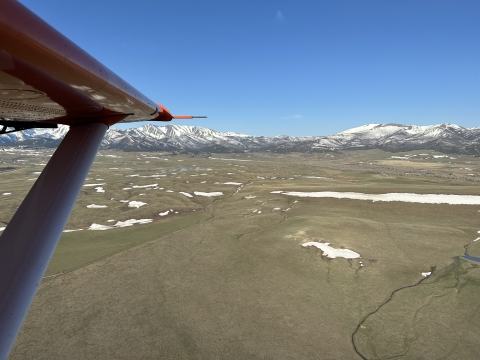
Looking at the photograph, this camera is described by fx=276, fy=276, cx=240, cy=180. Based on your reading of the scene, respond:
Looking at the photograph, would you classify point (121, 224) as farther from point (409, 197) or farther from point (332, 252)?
point (409, 197)

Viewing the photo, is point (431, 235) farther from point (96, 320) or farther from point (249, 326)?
point (96, 320)

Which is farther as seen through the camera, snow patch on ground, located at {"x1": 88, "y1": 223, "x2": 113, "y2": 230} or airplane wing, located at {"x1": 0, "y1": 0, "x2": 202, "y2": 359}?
snow patch on ground, located at {"x1": 88, "y1": 223, "x2": 113, "y2": 230}

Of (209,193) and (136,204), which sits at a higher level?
(209,193)

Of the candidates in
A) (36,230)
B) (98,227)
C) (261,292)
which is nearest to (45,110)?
(36,230)

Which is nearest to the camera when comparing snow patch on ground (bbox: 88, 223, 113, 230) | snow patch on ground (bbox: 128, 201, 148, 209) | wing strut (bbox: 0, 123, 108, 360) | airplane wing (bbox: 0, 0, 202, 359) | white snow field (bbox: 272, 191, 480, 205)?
airplane wing (bbox: 0, 0, 202, 359)

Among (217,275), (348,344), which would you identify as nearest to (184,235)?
(217,275)

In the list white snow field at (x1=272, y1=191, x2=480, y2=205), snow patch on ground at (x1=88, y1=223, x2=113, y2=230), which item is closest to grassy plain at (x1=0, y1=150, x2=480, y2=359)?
snow patch on ground at (x1=88, y1=223, x2=113, y2=230)

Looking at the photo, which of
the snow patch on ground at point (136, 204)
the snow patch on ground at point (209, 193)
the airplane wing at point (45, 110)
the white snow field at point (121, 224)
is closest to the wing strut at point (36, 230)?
the airplane wing at point (45, 110)

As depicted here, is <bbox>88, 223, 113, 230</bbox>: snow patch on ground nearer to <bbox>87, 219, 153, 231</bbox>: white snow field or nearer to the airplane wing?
<bbox>87, 219, 153, 231</bbox>: white snow field
